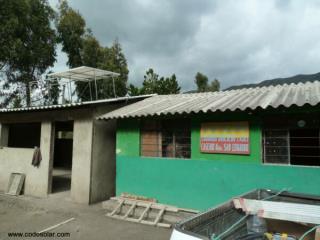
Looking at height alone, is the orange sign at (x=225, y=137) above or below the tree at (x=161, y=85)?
below

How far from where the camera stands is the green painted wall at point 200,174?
19.8ft

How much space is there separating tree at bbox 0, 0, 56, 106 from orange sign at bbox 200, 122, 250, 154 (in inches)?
613

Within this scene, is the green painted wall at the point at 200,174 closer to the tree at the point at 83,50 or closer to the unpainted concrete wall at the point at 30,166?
the unpainted concrete wall at the point at 30,166

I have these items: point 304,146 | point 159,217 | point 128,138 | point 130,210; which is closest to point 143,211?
point 130,210

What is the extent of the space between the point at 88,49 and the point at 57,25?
8.90 ft

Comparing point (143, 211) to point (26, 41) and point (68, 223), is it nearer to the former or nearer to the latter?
point (68, 223)

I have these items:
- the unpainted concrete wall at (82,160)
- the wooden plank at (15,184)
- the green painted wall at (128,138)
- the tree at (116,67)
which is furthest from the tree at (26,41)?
the green painted wall at (128,138)

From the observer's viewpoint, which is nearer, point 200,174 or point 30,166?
point 200,174

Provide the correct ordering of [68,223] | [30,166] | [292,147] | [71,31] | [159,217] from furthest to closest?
1. [71,31]
2. [30,166]
3. [68,223]
4. [159,217]
5. [292,147]

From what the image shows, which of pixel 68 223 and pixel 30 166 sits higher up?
pixel 30 166

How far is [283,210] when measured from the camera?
347cm

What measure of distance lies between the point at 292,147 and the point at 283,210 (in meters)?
3.02

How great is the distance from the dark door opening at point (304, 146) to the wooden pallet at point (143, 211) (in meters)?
2.90

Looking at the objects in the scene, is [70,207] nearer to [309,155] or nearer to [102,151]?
[102,151]
